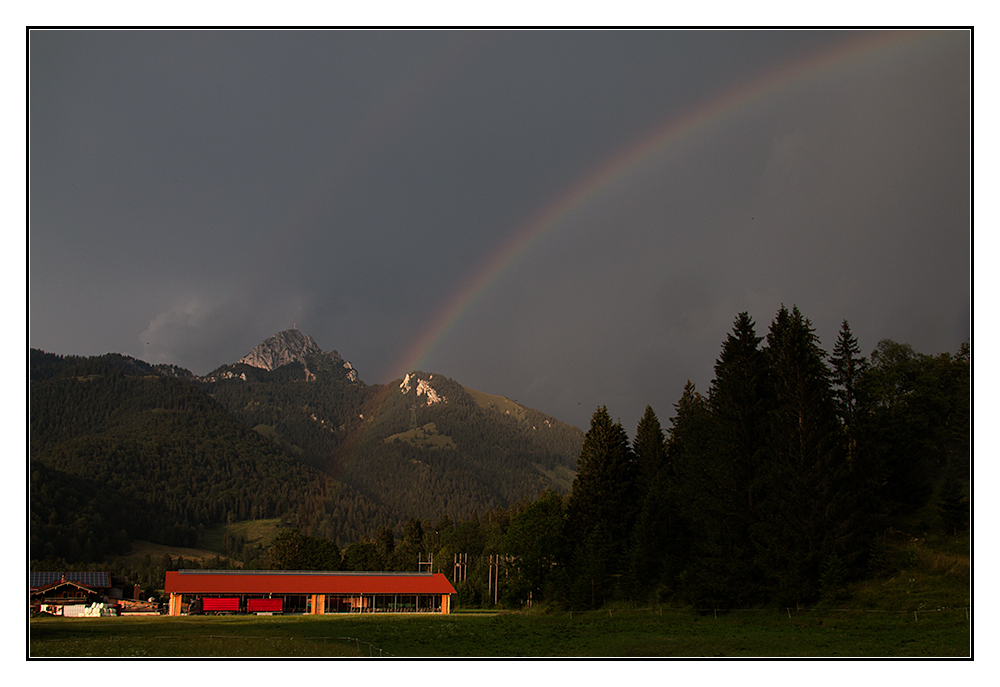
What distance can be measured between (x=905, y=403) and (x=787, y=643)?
35434 mm

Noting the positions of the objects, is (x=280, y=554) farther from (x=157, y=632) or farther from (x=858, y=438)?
(x=858, y=438)

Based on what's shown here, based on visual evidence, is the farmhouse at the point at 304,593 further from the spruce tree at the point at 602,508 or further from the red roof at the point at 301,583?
the spruce tree at the point at 602,508

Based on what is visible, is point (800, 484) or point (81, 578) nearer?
point (800, 484)

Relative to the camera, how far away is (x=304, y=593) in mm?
78375

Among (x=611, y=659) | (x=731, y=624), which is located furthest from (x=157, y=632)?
(x=731, y=624)

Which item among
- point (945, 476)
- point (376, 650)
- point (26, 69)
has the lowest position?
point (376, 650)

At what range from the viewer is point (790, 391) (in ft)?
168

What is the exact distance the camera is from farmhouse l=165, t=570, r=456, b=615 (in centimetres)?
7631

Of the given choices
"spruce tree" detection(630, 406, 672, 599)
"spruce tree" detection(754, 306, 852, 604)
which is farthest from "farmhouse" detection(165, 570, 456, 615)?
"spruce tree" detection(754, 306, 852, 604)

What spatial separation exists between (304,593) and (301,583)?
7.61 feet

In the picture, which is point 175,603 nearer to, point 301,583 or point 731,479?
point 301,583

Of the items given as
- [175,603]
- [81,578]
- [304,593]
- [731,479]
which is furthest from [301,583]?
[81,578]

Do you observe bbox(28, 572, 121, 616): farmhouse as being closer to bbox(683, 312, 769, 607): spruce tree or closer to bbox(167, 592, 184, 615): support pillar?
bbox(167, 592, 184, 615): support pillar

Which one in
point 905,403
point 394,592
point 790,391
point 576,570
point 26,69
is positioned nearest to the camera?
point 26,69
